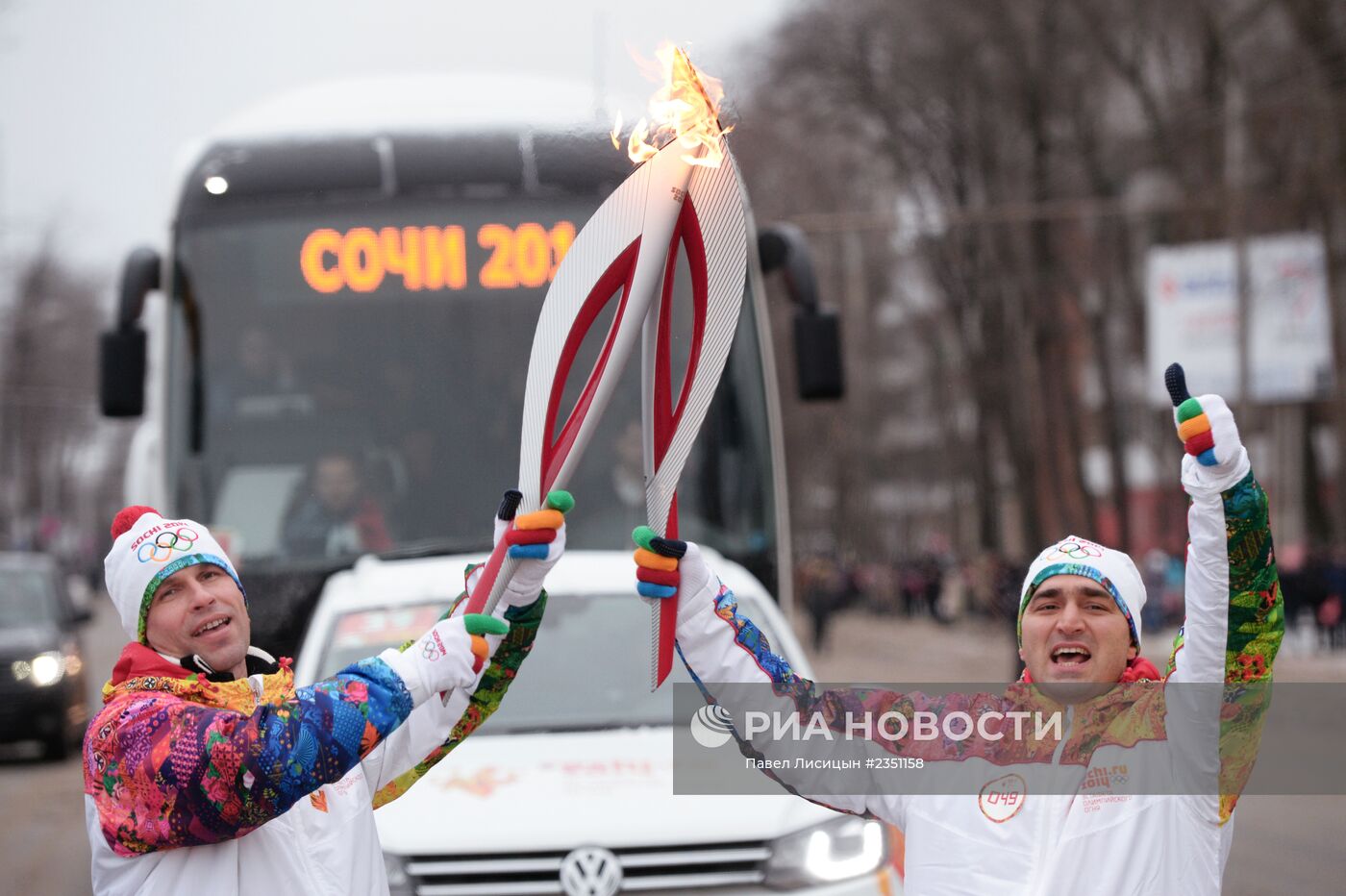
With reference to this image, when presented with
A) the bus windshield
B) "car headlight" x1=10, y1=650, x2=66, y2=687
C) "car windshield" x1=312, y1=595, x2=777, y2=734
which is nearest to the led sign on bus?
the bus windshield

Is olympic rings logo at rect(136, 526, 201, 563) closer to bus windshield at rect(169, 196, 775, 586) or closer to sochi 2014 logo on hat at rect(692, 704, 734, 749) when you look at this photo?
sochi 2014 logo on hat at rect(692, 704, 734, 749)

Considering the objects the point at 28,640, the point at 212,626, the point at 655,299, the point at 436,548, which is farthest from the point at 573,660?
the point at 28,640

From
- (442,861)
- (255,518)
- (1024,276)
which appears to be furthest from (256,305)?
(1024,276)

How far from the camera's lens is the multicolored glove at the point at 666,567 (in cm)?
279

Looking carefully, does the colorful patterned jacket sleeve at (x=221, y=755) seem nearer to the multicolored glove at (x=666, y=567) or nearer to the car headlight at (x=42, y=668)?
the multicolored glove at (x=666, y=567)

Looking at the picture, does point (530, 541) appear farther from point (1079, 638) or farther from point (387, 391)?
point (387, 391)

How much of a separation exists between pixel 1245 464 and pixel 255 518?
4.40 m

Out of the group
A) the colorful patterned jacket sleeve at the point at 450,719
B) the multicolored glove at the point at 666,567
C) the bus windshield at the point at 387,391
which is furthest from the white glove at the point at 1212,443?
the bus windshield at the point at 387,391

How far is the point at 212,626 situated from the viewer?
2.71 meters

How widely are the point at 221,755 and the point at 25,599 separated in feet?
37.1

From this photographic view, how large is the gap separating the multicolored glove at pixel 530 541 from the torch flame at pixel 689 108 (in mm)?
603

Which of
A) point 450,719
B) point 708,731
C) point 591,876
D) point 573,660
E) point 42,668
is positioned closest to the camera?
point 450,719

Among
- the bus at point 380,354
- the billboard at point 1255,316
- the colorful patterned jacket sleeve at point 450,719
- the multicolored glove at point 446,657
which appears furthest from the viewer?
the billboard at point 1255,316

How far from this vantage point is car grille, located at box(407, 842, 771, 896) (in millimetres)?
4172
